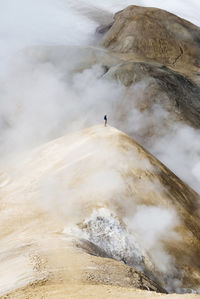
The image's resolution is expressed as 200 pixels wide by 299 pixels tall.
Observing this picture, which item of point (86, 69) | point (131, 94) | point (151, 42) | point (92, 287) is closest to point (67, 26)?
point (151, 42)

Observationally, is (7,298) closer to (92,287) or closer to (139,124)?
(92,287)

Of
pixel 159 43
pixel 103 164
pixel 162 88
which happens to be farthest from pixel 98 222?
pixel 159 43

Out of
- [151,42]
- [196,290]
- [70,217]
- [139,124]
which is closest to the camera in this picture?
[196,290]

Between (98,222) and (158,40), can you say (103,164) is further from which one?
(158,40)

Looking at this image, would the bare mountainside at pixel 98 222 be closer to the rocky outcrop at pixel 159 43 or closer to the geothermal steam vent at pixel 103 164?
the geothermal steam vent at pixel 103 164

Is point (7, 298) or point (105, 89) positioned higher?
point (105, 89)

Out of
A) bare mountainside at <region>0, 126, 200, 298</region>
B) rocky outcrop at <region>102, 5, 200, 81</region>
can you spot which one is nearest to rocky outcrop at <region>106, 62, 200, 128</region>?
rocky outcrop at <region>102, 5, 200, 81</region>

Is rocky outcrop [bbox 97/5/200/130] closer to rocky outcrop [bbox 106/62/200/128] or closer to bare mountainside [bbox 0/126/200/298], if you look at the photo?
rocky outcrop [bbox 106/62/200/128]
